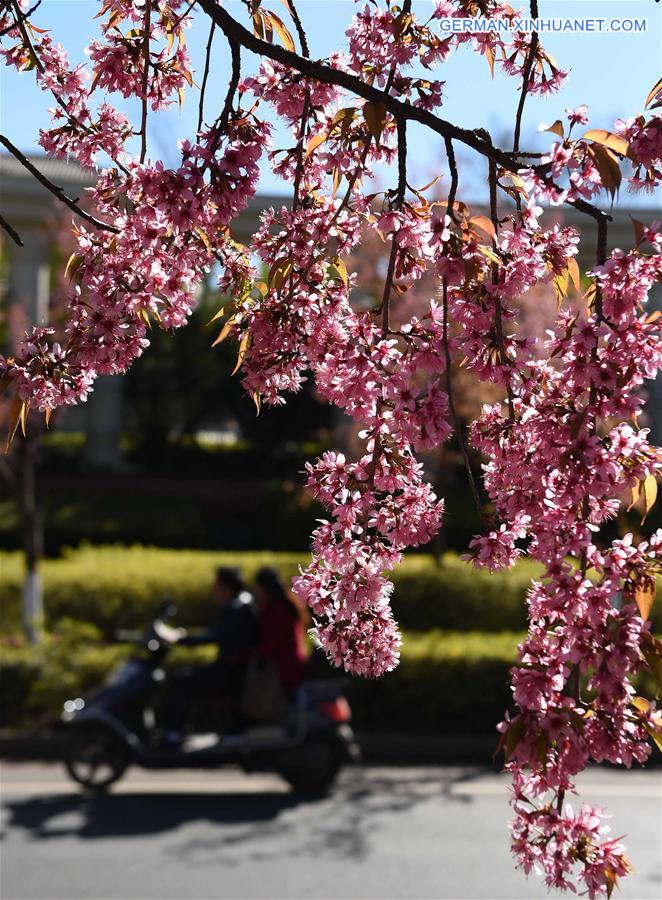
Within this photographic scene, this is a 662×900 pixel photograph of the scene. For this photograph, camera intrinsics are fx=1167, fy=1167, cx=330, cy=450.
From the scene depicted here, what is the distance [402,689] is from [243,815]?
221 centimetres

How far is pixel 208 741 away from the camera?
24.2 ft

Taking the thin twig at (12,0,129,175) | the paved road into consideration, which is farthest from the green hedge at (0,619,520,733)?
the thin twig at (12,0,129,175)

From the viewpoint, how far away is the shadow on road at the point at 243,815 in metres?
6.35

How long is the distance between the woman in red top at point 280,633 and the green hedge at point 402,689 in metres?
1.39

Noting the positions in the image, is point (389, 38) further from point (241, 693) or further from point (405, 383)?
point (241, 693)

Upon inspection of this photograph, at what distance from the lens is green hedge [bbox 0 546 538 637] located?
1042cm

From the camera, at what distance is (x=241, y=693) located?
24.6 feet

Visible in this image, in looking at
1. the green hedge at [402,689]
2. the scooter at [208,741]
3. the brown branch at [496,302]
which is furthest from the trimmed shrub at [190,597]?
the brown branch at [496,302]

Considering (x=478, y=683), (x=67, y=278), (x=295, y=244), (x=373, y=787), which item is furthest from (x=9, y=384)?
(x=478, y=683)

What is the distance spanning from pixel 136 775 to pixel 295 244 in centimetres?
654

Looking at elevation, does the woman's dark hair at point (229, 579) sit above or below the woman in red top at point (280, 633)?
above

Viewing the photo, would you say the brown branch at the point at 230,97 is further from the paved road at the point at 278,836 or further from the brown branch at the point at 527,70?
the paved road at the point at 278,836

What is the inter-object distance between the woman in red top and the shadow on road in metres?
0.80

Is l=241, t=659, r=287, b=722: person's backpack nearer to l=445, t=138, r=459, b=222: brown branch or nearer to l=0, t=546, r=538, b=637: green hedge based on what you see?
l=0, t=546, r=538, b=637: green hedge
